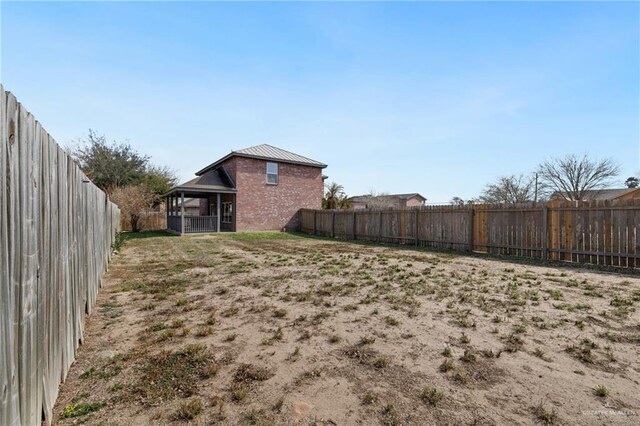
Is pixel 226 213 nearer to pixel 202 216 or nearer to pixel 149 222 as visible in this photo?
pixel 202 216

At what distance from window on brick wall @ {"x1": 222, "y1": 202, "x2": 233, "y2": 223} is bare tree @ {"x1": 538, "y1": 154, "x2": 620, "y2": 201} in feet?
105

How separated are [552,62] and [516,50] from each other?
1.80 meters

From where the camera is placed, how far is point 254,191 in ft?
69.8

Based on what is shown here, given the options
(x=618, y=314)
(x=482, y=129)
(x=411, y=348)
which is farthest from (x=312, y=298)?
(x=482, y=129)

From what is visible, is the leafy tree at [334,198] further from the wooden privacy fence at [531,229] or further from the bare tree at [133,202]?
the bare tree at [133,202]

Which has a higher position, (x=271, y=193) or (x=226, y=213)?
(x=271, y=193)

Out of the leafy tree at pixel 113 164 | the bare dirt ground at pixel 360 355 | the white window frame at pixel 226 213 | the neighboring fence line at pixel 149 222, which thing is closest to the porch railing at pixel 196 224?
the white window frame at pixel 226 213

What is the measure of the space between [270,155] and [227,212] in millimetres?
5217

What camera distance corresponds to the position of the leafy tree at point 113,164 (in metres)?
27.6

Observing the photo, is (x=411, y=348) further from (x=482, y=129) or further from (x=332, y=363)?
(x=482, y=129)

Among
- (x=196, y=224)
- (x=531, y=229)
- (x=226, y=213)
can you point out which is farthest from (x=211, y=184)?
(x=531, y=229)

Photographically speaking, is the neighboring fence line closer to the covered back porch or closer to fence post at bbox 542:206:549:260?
the covered back porch

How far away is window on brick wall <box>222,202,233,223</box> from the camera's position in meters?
21.6

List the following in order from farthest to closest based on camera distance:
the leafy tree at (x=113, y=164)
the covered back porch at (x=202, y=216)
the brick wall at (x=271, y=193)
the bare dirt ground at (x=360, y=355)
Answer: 1. the leafy tree at (x=113, y=164)
2. the brick wall at (x=271, y=193)
3. the covered back porch at (x=202, y=216)
4. the bare dirt ground at (x=360, y=355)
